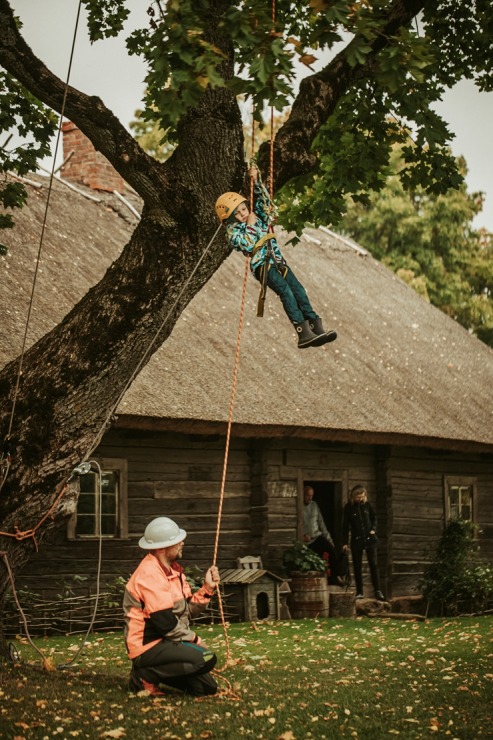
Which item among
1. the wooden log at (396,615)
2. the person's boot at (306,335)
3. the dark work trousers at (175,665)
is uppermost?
the person's boot at (306,335)

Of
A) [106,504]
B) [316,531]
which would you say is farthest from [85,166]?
[316,531]

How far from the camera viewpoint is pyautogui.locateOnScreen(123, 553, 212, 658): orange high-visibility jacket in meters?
7.29

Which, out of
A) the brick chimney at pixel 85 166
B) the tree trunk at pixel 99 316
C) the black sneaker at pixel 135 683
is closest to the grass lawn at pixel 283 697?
the black sneaker at pixel 135 683

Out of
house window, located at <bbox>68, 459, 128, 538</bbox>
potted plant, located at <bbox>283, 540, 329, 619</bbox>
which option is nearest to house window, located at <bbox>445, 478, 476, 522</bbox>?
potted plant, located at <bbox>283, 540, 329, 619</bbox>

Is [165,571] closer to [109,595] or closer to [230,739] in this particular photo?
[230,739]

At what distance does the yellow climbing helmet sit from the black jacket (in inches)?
319

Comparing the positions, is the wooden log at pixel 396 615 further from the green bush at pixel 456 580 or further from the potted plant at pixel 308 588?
the green bush at pixel 456 580

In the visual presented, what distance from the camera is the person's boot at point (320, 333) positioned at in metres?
7.94

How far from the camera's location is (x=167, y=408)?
1341 centimetres

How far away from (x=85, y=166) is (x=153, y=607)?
13.7 m

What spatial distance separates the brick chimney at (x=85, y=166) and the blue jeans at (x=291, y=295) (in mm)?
11851

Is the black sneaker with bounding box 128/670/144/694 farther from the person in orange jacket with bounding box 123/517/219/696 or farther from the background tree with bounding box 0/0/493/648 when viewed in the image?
the background tree with bounding box 0/0/493/648

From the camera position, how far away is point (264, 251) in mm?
7930

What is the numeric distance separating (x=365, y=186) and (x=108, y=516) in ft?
19.5
